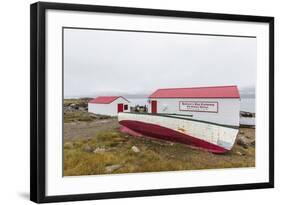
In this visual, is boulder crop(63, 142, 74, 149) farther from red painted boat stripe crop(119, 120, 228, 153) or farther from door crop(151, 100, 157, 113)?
door crop(151, 100, 157, 113)

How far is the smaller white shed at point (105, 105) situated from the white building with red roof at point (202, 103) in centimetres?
15

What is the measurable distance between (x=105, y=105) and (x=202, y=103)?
1.43ft

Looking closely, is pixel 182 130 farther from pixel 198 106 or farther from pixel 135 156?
pixel 135 156

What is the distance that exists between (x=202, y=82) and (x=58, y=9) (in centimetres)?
70

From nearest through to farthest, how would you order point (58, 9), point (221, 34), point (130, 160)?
point (58, 9) → point (130, 160) → point (221, 34)

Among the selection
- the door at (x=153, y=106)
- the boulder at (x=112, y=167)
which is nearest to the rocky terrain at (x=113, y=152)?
the boulder at (x=112, y=167)

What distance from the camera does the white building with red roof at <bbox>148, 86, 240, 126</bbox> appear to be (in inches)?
97.3

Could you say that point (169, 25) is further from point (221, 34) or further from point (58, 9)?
point (58, 9)

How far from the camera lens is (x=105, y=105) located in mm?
2371

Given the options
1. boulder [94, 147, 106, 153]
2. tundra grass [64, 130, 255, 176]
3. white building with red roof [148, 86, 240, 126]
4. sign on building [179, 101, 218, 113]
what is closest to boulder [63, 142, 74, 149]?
tundra grass [64, 130, 255, 176]

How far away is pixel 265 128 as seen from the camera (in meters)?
2.67

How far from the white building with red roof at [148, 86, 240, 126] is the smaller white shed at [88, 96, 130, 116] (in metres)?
0.15

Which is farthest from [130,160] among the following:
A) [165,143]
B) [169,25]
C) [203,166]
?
[169,25]

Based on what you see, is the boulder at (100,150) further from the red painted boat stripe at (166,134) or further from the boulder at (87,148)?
the red painted boat stripe at (166,134)
